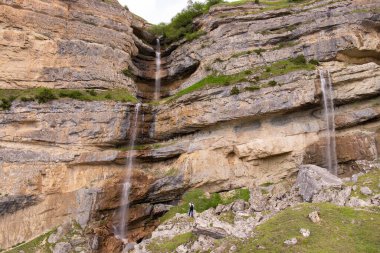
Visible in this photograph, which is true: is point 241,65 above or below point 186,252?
above

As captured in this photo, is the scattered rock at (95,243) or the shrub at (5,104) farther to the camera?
the shrub at (5,104)

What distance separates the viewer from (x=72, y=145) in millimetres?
30328

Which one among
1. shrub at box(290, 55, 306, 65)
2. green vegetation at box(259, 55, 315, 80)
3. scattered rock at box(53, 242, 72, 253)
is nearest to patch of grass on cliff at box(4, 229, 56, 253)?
scattered rock at box(53, 242, 72, 253)

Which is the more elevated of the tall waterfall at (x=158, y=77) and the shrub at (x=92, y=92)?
the tall waterfall at (x=158, y=77)

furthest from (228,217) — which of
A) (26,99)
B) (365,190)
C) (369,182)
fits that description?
(26,99)

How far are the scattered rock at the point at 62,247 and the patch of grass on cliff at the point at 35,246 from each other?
26.4 inches

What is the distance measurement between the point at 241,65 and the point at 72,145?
19.2m

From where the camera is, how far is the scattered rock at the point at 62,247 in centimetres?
2405

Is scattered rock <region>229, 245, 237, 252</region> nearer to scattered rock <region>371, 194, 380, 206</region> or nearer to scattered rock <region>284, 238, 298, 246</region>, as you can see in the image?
scattered rock <region>284, 238, 298, 246</region>

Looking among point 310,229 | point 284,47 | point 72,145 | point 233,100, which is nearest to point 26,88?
point 72,145

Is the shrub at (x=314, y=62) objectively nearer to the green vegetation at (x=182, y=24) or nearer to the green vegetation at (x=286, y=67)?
the green vegetation at (x=286, y=67)

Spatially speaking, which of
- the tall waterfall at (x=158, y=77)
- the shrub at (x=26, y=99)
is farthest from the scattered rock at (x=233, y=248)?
the tall waterfall at (x=158, y=77)

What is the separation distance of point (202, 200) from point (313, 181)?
916 cm

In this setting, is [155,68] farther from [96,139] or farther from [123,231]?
[123,231]
